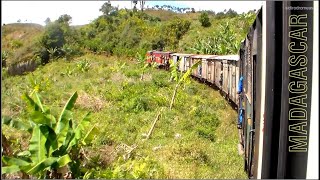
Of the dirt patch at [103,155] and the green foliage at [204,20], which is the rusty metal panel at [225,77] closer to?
the dirt patch at [103,155]

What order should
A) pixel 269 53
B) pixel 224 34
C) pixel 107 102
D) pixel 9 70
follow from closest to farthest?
pixel 269 53 < pixel 107 102 < pixel 9 70 < pixel 224 34

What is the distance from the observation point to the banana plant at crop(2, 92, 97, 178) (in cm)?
357

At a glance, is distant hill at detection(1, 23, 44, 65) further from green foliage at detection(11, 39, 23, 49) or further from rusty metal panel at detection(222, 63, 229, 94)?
rusty metal panel at detection(222, 63, 229, 94)

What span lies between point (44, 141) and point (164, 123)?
5.05 m

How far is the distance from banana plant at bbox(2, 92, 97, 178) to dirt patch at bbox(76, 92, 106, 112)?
5685 mm

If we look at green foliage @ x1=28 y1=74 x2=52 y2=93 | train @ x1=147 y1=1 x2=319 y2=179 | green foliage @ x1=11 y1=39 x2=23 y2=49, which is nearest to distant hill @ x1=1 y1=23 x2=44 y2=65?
green foliage @ x1=11 y1=39 x2=23 y2=49

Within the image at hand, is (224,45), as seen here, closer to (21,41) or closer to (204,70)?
(204,70)

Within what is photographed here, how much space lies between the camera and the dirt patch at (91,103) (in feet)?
32.5

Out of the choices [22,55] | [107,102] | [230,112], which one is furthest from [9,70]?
[230,112]

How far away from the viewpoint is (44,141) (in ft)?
12.3

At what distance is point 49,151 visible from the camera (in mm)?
3873

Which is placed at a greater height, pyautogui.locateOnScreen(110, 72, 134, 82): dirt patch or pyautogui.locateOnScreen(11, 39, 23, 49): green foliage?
pyautogui.locateOnScreen(11, 39, 23, 49): green foliage

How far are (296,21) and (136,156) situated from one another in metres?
4.47

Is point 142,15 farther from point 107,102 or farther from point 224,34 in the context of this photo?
point 107,102
